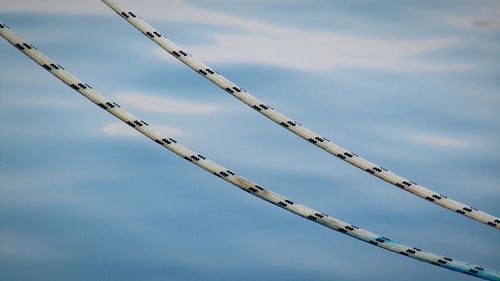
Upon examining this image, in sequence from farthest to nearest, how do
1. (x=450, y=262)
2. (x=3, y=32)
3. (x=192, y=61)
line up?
(x=450, y=262) < (x=192, y=61) < (x=3, y=32)

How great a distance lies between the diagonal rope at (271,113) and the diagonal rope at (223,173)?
177 mm

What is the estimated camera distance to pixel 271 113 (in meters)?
2.48

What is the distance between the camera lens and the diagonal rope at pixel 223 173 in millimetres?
2348

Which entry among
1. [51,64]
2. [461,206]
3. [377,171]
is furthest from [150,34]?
[461,206]

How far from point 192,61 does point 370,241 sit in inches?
30.9

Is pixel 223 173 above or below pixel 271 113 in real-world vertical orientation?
below

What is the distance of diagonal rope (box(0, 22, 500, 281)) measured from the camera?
235 centimetres

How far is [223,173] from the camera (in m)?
2.47

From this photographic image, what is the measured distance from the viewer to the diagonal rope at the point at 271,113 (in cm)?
246

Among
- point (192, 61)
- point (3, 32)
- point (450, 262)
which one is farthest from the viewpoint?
point (450, 262)

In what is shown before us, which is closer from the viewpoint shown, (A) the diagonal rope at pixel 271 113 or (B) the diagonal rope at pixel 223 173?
(B) the diagonal rope at pixel 223 173

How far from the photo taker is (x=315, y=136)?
2518 mm

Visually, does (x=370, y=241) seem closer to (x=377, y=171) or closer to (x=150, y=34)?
(x=377, y=171)

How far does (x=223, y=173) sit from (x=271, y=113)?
0.23m
